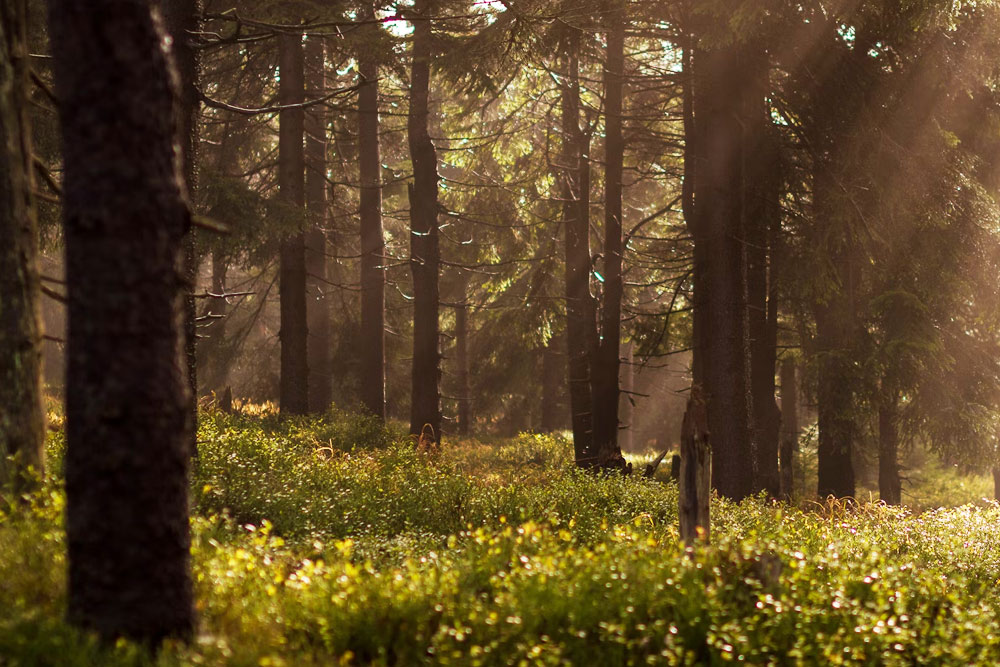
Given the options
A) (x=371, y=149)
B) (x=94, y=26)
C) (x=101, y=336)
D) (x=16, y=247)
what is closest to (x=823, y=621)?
(x=101, y=336)

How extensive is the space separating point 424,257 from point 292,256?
261cm

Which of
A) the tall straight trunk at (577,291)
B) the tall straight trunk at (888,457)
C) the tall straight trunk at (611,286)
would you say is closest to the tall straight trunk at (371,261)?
the tall straight trunk at (577,291)

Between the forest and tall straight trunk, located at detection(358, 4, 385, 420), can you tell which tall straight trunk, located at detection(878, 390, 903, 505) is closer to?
the forest

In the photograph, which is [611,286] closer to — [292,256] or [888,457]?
[292,256]

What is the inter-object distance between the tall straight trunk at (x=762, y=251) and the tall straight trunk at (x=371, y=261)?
8220 millimetres

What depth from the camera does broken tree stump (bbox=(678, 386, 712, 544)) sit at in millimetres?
7426

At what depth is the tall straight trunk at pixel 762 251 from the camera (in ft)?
45.1

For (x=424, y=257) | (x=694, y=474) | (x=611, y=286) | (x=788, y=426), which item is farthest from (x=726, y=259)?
(x=788, y=426)

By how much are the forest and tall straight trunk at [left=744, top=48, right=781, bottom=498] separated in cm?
7

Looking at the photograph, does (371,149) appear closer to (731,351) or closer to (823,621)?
(731,351)

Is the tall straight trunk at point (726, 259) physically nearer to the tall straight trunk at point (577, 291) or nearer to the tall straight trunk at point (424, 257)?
the tall straight trunk at point (577, 291)

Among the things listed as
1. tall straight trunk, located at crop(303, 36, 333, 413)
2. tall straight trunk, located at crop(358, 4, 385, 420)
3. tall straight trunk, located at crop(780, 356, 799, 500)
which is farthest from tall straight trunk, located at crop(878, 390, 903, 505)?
tall straight trunk, located at crop(303, 36, 333, 413)

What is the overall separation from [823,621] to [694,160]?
10169mm

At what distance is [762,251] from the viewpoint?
14977 mm
